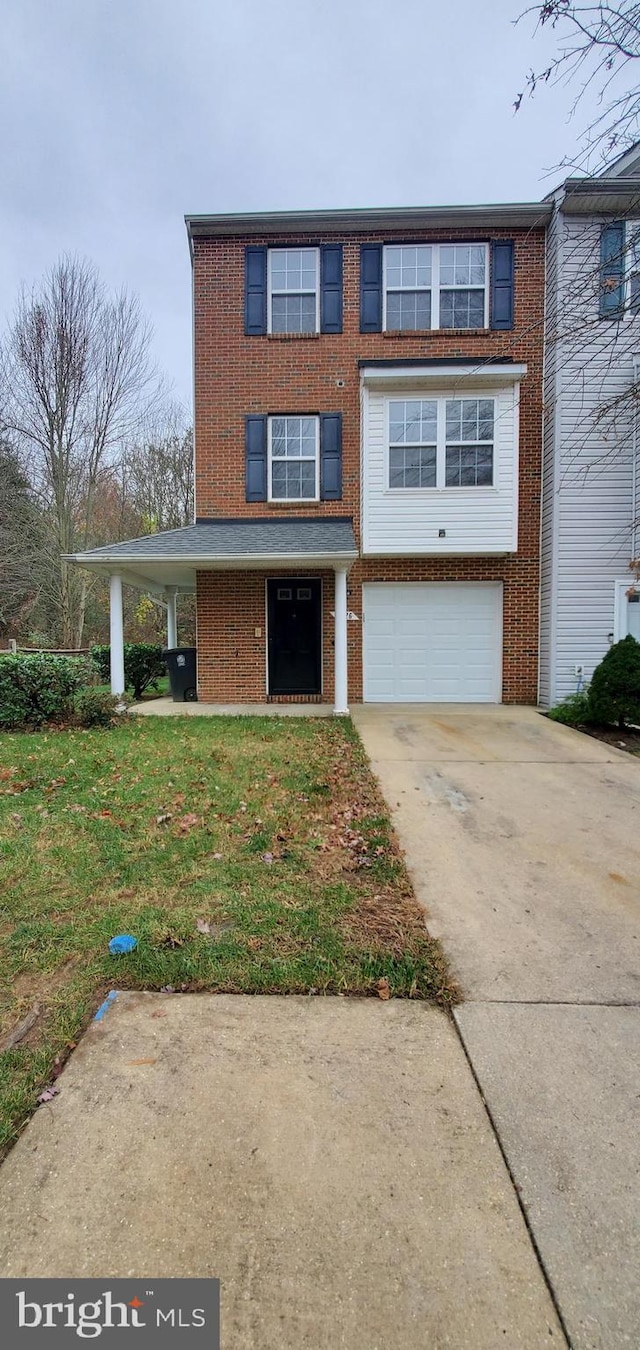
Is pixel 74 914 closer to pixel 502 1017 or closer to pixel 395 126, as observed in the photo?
pixel 502 1017

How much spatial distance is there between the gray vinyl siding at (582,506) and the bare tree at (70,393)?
1458 cm

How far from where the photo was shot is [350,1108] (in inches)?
69.9

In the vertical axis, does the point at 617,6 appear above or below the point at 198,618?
above

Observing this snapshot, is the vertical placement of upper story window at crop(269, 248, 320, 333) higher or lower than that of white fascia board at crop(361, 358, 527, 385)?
higher

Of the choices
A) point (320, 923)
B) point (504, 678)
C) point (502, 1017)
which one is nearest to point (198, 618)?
point (504, 678)

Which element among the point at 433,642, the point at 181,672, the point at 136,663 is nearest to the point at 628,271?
the point at 433,642

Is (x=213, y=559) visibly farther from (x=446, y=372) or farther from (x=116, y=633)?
(x=446, y=372)

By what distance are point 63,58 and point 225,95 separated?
2.52 metres

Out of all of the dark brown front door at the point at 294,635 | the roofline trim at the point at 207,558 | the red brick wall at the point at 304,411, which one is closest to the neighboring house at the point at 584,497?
the red brick wall at the point at 304,411

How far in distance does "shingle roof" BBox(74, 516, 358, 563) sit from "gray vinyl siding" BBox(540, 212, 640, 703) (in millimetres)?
3657

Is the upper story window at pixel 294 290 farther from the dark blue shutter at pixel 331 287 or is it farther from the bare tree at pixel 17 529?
the bare tree at pixel 17 529

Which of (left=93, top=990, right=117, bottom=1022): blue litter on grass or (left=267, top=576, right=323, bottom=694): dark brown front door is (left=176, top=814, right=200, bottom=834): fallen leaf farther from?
(left=267, top=576, right=323, bottom=694): dark brown front door

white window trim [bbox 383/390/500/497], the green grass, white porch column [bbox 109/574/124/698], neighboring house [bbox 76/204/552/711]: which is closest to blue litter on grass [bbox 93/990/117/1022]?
the green grass
